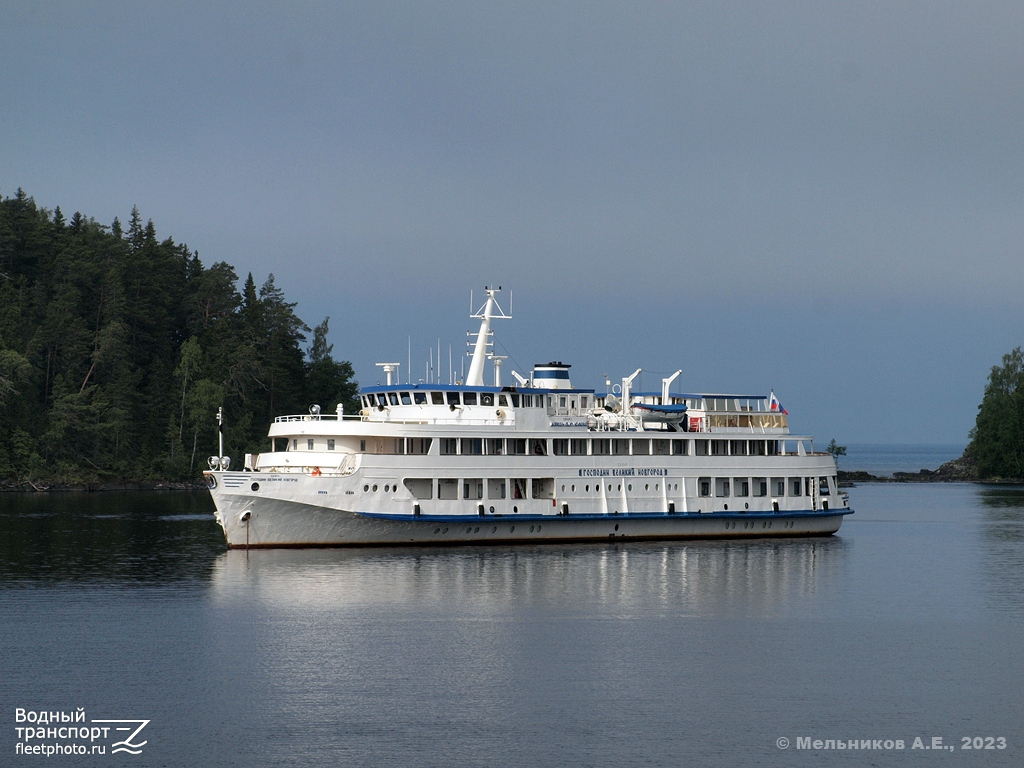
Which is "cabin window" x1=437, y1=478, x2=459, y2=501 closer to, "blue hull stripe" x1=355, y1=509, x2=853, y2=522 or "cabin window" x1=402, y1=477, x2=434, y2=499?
"cabin window" x1=402, y1=477, x2=434, y2=499

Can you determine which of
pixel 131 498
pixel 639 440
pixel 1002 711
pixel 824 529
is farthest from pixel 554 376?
pixel 131 498

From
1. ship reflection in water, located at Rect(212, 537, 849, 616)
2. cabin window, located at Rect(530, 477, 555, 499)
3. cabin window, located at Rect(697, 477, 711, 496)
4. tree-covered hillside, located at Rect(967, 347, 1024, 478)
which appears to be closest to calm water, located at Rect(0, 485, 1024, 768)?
ship reflection in water, located at Rect(212, 537, 849, 616)

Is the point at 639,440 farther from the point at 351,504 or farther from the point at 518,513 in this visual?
the point at 351,504

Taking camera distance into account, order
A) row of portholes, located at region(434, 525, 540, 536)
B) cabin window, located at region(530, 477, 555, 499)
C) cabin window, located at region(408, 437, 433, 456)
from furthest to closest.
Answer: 1. cabin window, located at region(530, 477, 555, 499)
2. row of portholes, located at region(434, 525, 540, 536)
3. cabin window, located at region(408, 437, 433, 456)

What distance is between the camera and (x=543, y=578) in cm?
4444

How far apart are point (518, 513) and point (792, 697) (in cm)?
2389

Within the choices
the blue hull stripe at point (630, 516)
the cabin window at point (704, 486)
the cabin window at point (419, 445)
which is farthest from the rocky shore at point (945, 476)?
the cabin window at point (419, 445)

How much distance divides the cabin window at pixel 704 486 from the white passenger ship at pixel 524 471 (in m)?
0.06

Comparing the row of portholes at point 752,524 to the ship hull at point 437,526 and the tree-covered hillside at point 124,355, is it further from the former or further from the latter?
the tree-covered hillside at point 124,355

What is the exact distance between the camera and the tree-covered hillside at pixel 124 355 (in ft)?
345

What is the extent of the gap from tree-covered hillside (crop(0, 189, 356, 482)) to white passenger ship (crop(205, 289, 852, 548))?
58211 millimetres

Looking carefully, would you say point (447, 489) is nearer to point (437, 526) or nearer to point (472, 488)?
point (472, 488)

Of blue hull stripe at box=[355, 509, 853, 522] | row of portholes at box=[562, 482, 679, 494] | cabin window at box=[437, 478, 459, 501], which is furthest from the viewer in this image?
row of portholes at box=[562, 482, 679, 494]

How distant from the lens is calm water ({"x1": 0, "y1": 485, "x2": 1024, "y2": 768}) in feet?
83.7
